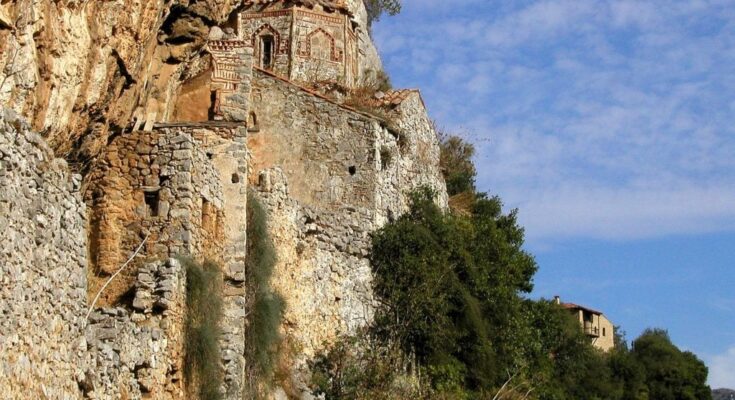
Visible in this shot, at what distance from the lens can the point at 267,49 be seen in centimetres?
3197

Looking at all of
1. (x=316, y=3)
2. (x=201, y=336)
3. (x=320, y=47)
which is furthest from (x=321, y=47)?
(x=201, y=336)

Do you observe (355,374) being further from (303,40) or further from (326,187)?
(303,40)

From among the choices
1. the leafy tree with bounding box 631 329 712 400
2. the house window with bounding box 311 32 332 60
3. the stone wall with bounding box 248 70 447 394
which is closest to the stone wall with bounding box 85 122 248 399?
the stone wall with bounding box 248 70 447 394

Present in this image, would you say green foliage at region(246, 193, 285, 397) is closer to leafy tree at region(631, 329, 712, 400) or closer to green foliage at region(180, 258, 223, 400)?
green foliage at region(180, 258, 223, 400)

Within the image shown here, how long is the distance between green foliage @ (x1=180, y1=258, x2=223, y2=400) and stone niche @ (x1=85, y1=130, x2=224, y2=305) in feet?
1.25

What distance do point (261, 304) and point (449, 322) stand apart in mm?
7131

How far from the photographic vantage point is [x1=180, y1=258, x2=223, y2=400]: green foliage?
1430 centimetres

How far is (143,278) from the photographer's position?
13.9 metres

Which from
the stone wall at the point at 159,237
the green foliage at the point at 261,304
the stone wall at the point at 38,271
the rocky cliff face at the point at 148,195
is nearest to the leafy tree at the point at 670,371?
the rocky cliff face at the point at 148,195

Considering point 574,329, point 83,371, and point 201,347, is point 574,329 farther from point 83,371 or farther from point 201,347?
point 83,371

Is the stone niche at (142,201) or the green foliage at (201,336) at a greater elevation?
the stone niche at (142,201)

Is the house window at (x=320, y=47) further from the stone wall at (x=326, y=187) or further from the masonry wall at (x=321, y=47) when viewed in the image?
the stone wall at (x=326, y=187)

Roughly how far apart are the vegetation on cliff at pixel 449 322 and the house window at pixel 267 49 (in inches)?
245

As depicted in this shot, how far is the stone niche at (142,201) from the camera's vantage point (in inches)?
568
